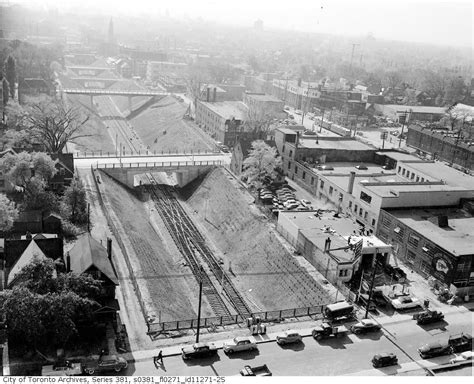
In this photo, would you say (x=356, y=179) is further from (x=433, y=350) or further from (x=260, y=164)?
(x=433, y=350)

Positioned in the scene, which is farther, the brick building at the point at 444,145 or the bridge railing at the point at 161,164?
the brick building at the point at 444,145

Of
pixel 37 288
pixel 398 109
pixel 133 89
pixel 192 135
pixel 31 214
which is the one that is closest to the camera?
pixel 37 288

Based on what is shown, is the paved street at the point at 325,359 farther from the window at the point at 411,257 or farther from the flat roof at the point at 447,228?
the window at the point at 411,257

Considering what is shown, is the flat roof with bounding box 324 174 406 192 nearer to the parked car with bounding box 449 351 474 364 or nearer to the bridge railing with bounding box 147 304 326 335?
the bridge railing with bounding box 147 304 326 335

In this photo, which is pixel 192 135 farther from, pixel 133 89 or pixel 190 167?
pixel 133 89

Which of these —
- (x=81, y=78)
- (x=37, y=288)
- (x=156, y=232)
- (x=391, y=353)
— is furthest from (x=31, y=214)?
(x=81, y=78)

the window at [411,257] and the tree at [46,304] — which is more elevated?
the tree at [46,304]

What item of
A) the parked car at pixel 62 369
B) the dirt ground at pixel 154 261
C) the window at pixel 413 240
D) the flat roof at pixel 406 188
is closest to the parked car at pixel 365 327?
the window at pixel 413 240
